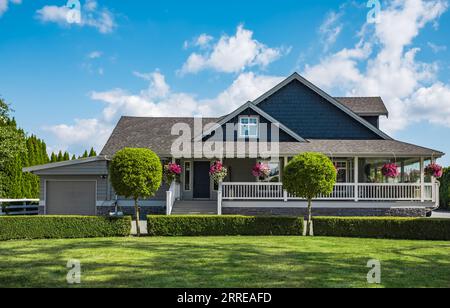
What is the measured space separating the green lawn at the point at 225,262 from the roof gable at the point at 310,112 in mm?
10337

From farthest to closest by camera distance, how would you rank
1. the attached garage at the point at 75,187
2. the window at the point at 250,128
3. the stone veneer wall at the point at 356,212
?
the window at the point at 250,128 < the attached garage at the point at 75,187 < the stone veneer wall at the point at 356,212

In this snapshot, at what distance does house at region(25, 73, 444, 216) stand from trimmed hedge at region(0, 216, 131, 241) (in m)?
4.68

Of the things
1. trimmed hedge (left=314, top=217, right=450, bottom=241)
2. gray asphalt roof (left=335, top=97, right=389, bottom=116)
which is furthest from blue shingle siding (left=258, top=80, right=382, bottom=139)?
trimmed hedge (left=314, top=217, right=450, bottom=241)

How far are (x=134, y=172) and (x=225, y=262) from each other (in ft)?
23.3

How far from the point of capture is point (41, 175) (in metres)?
23.0

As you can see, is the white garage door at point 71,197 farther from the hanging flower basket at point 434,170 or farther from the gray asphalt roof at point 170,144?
the hanging flower basket at point 434,170

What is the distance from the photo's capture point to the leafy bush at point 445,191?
3556 cm

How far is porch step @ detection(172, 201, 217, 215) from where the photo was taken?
70.0 feet

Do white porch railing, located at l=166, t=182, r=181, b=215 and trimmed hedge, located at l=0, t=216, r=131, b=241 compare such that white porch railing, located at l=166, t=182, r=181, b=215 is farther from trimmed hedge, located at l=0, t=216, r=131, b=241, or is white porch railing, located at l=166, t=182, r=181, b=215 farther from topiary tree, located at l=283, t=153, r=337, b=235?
topiary tree, located at l=283, t=153, r=337, b=235

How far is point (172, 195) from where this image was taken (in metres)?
21.8

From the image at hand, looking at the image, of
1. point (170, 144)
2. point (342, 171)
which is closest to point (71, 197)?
point (170, 144)

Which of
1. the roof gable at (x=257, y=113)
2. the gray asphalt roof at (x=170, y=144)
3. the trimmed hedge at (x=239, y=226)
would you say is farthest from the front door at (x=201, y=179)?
the trimmed hedge at (x=239, y=226)
